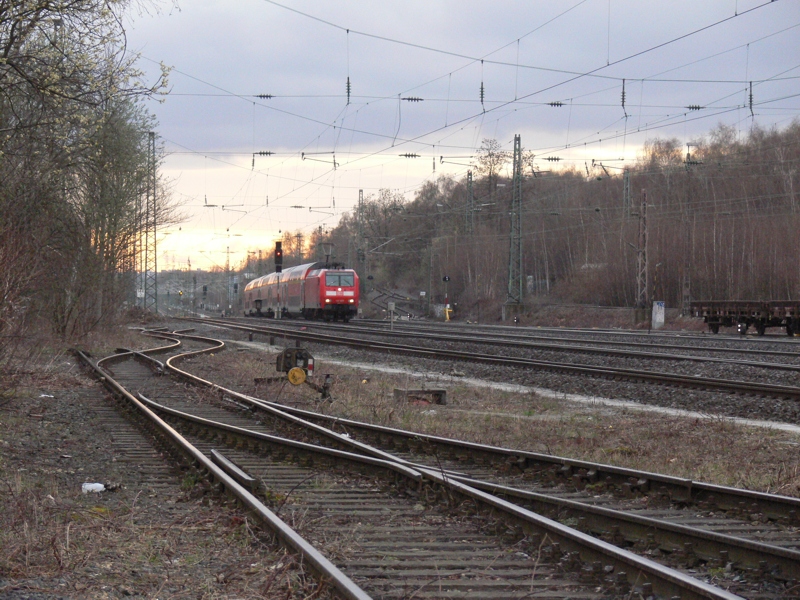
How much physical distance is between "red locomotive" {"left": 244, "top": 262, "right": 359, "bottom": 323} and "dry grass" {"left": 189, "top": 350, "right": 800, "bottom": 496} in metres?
33.9

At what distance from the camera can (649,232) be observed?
62.1 metres

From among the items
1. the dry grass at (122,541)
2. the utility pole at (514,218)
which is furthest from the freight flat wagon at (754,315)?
the dry grass at (122,541)

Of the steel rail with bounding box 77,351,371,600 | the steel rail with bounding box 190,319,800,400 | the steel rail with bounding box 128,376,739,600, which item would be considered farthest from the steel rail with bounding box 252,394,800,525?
the steel rail with bounding box 190,319,800,400

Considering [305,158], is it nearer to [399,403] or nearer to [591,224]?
[399,403]

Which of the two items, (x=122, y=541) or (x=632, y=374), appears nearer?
(x=122, y=541)

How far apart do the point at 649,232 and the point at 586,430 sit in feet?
171

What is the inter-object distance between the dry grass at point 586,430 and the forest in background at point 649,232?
3083 centimetres

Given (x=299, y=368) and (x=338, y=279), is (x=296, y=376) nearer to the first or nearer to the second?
(x=299, y=368)

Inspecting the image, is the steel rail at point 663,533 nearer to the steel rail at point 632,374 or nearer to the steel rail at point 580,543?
the steel rail at point 580,543

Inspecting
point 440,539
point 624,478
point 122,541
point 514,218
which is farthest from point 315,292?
point 440,539

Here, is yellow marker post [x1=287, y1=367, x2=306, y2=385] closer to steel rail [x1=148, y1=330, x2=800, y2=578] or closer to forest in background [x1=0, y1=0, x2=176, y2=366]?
forest in background [x1=0, y1=0, x2=176, y2=366]

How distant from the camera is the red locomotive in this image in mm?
53312

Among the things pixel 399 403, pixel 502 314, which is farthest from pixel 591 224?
pixel 399 403

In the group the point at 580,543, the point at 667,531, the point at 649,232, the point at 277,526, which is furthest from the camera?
the point at 649,232
